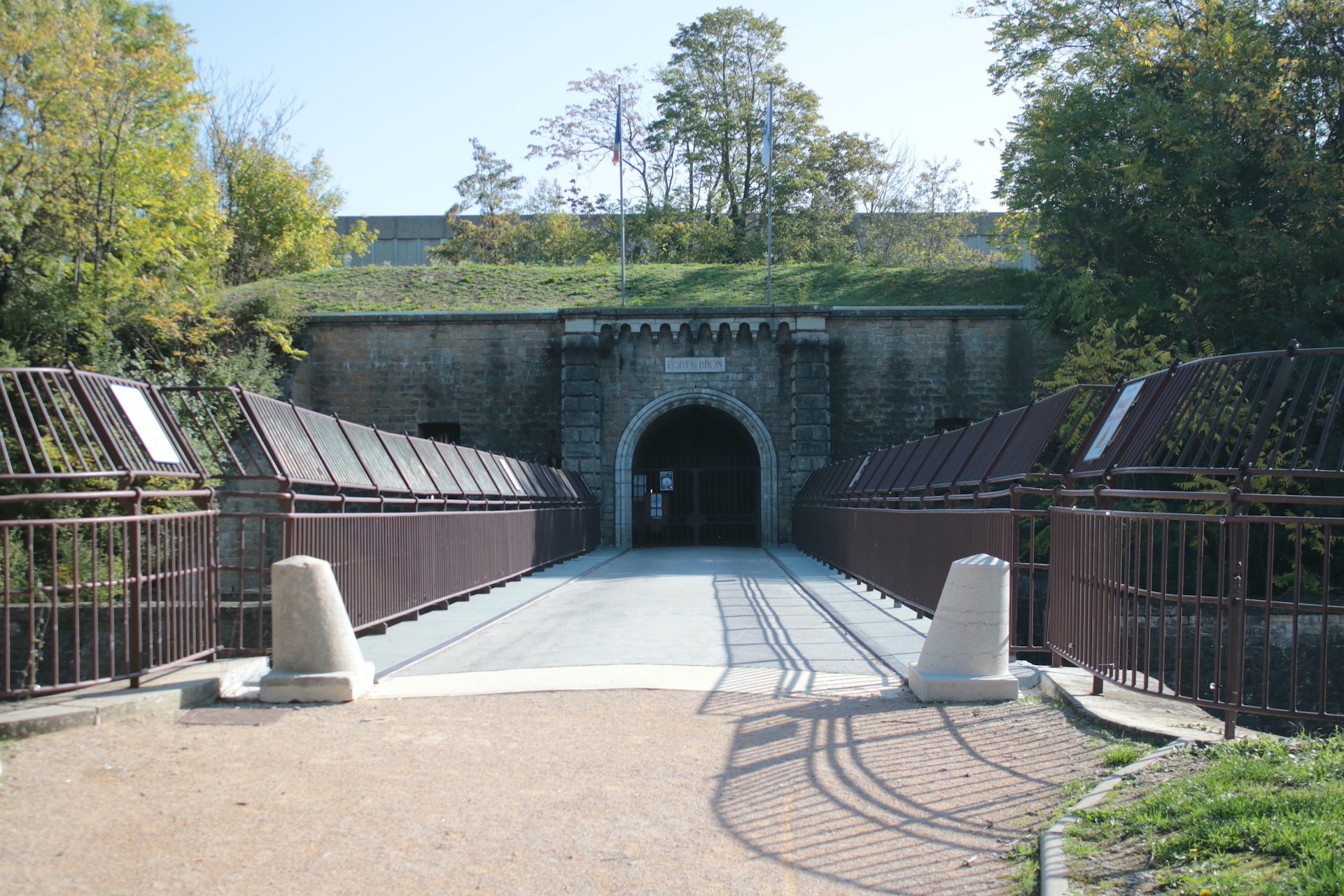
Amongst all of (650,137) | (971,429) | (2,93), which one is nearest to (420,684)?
(971,429)

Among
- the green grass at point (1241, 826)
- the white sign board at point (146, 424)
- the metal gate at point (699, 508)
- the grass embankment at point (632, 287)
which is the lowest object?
the metal gate at point (699, 508)

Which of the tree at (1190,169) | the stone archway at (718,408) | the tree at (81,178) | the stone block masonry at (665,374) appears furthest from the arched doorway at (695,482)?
the tree at (81,178)

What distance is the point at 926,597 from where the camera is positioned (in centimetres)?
1032

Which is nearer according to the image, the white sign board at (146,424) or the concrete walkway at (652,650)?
the white sign board at (146,424)

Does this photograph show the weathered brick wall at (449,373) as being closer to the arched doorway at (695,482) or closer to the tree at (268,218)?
the arched doorway at (695,482)

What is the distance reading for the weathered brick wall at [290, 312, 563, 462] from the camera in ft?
95.9

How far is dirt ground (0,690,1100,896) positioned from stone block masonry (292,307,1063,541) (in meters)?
22.3

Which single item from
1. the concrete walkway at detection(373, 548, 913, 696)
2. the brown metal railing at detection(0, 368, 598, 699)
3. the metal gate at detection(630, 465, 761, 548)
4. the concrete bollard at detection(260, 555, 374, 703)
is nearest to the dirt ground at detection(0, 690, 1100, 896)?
the concrete bollard at detection(260, 555, 374, 703)

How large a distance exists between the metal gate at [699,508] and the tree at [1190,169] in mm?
9635

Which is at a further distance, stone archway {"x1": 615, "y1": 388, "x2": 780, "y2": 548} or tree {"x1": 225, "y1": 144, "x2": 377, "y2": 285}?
tree {"x1": 225, "y1": 144, "x2": 377, "y2": 285}

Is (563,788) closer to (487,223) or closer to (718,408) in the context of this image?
(718,408)

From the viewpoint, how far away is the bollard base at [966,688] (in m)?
6.41

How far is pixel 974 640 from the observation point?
656cm

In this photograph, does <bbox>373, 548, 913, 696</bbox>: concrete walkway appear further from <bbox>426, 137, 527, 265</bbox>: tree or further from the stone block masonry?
<bbox>426, 137, 527, 265</bbox>: tree
